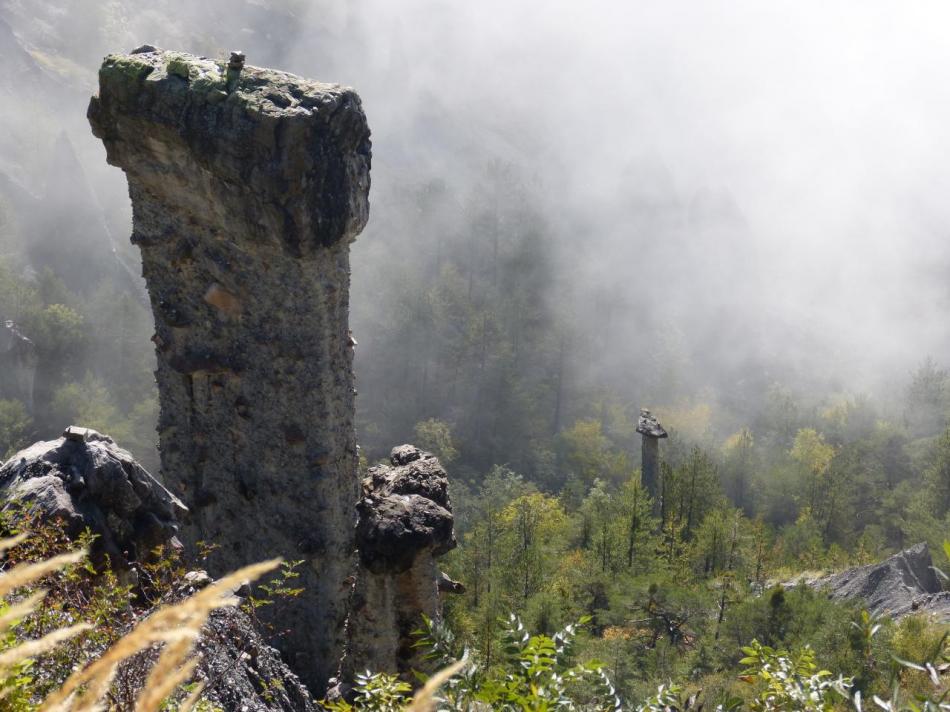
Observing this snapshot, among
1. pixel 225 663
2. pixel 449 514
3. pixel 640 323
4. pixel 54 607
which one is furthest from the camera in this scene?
pixel 640 323

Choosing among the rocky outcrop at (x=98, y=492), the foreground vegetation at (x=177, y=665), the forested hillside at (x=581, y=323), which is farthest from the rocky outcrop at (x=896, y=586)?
the rocky outcrop at (x=98, y=492)

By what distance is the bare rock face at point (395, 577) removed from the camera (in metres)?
6.79

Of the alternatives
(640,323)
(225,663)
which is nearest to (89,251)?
(640,323)

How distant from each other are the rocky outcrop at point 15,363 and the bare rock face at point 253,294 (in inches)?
1697

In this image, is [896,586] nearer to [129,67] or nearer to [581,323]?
[129,67]

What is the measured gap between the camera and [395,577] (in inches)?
271

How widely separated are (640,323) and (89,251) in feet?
129

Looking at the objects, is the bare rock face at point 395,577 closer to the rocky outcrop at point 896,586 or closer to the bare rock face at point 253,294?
the bare rock face at point 253,294

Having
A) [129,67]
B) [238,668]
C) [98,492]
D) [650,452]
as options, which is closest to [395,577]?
[98,492]

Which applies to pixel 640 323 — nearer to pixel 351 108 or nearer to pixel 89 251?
pixel 89 251

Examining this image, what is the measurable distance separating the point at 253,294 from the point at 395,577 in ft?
8.28

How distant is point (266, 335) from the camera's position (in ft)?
23.2

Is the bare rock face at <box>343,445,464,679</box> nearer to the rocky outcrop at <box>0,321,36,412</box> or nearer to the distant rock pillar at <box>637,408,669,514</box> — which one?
the distant rock pillar at <box>637,408,669,514</box>

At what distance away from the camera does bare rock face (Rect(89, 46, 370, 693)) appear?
261 inches
